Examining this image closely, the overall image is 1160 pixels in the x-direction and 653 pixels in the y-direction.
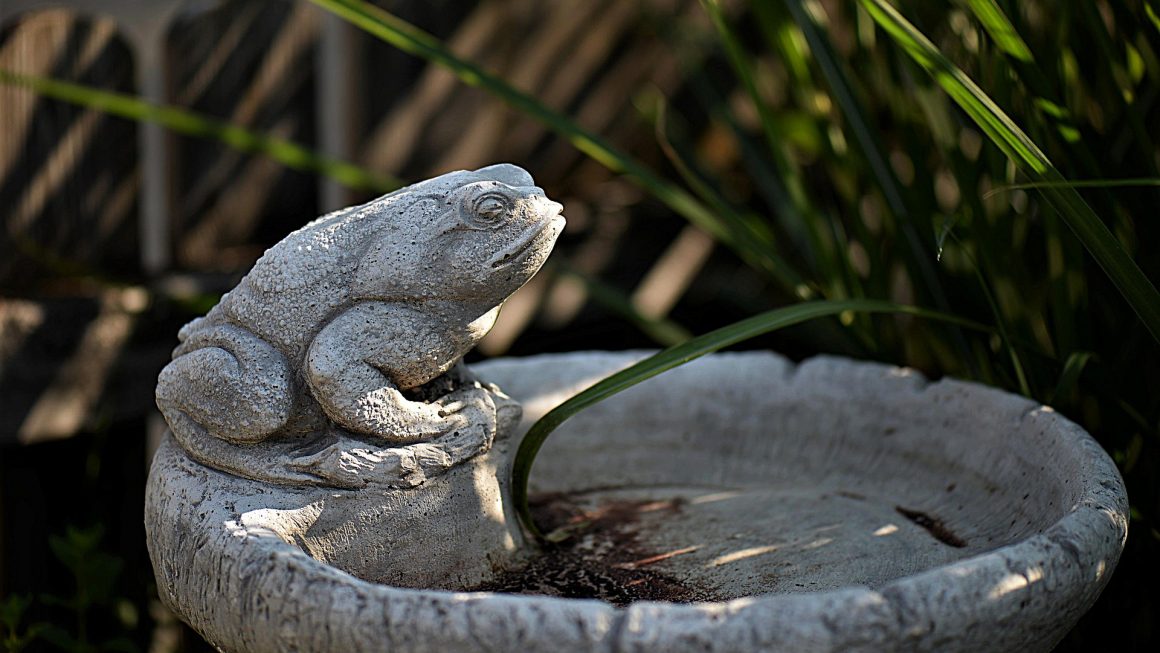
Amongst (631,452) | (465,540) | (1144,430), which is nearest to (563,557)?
(465,540)

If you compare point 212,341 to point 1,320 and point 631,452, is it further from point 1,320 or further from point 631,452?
point 1,320

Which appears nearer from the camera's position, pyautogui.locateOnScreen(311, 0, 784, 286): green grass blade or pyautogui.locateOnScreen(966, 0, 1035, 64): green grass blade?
pyautogui.locateOnScreen(966, 0, 1035, 64): green grass blade

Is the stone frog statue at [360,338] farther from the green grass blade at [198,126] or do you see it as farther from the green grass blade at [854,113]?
the green grass blade at [854,113]

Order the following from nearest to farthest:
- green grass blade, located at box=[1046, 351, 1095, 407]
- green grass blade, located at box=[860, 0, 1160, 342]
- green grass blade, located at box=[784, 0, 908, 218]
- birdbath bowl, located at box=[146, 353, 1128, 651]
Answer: birdbath bowl, located at box=[146, 353, 1128, 651] < green grass blade, located at box=[860, 0, 1160, 342] < green grass blade, located at box=[1046, 351, 1095, 407] < green grass blade, located at box=[784, 0, 908, 218]

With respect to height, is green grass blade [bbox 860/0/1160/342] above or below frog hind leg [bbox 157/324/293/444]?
above

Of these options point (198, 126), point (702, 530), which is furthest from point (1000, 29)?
point (198, 126)

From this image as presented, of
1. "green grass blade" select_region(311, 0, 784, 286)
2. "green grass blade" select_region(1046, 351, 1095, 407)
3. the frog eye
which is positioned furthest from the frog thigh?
"green grass blade" select_region(1046, 351, 1095, 407)

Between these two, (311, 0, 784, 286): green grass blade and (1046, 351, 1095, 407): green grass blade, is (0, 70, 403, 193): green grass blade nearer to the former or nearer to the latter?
(311, 0, 784, 286): green grass blade
